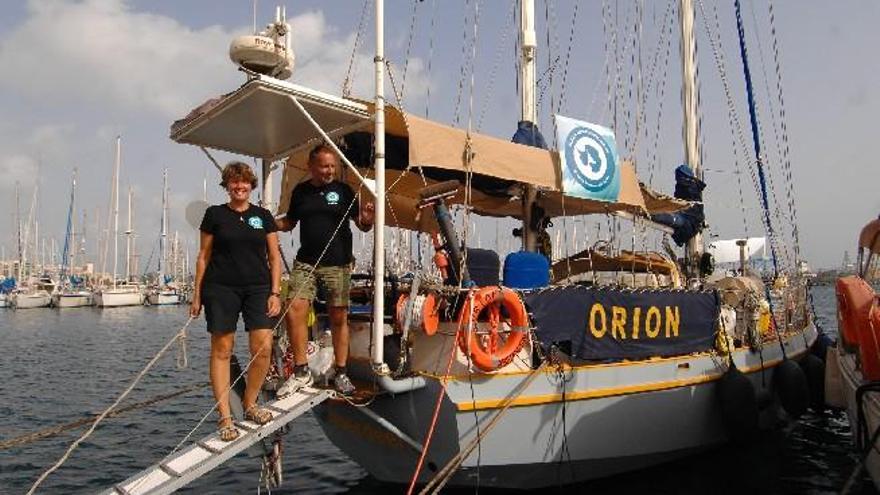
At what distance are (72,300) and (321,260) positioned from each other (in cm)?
7756

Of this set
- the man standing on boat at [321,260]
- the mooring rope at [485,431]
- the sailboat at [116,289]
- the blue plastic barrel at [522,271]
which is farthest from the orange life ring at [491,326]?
the sailboat at [116,289]

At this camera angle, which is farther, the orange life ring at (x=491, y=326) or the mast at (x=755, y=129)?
the mast at (x=755, y=129)

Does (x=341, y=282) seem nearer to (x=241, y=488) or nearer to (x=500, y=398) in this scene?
(x=500, y=398)

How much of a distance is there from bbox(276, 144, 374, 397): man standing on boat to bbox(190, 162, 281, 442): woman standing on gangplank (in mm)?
572

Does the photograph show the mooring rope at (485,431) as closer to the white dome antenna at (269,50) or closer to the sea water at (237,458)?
the sea water at (237,458)

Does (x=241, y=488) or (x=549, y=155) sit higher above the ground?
(x=549, y=155)

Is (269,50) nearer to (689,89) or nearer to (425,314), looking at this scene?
(425,314)

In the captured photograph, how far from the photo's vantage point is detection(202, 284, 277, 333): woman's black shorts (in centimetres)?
571

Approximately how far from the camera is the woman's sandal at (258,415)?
5797mm

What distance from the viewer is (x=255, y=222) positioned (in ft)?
19.4

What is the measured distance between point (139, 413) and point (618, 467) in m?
11.7

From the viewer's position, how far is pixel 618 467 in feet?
26.8

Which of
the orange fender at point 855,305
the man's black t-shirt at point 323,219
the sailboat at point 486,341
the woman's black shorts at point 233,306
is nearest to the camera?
the woman's black shorts at point 233,306

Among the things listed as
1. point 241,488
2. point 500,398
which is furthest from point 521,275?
point 241,488
